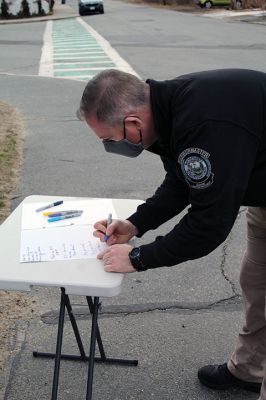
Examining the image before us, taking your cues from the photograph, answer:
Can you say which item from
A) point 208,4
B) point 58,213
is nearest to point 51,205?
point 58,213

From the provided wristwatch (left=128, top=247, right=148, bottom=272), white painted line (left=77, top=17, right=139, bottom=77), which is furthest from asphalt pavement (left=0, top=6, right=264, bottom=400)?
white painted line (left=77, top=17, right=139, bottom=77)

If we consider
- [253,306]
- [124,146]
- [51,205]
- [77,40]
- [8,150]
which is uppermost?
[124,146]

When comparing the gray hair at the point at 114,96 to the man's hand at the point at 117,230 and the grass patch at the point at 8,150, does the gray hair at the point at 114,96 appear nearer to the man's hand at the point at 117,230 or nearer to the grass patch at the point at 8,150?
the man's hand at the point at 117,230

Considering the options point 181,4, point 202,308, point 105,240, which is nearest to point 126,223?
point 105,240

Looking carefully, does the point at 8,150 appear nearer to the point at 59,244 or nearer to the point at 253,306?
the point at 59,244

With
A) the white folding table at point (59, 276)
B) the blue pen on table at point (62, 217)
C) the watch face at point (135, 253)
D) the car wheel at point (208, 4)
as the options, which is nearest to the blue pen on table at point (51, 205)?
the blue pen on table at point (62, 217)

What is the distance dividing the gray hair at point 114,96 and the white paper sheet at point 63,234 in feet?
1.96

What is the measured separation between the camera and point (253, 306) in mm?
2578

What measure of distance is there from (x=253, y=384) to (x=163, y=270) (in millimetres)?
1299

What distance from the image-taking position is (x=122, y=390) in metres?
2.75

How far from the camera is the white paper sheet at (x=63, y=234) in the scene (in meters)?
2.18

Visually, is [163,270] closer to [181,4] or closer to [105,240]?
[105,240]

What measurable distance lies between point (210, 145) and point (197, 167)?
0.09 metres

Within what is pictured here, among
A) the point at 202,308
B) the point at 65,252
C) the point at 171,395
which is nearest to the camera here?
the point at 65,252
